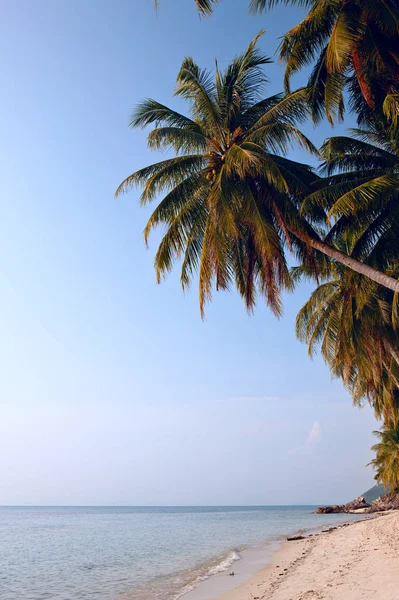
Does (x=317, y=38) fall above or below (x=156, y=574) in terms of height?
above

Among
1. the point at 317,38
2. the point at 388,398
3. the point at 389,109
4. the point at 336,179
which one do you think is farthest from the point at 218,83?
the point at 388,398

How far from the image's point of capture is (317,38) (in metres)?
11.3

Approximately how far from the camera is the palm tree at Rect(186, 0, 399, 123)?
9523 millimetres

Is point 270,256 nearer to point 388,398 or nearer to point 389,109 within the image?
point 389,109

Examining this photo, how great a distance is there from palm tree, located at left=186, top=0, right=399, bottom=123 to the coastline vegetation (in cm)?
3

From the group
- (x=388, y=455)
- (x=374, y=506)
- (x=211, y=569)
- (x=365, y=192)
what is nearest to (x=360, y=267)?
(x=365, y=192)

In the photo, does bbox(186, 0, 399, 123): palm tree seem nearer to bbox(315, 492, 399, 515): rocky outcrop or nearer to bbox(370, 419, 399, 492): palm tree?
bbox(370, 419, 399, 492): palm tree

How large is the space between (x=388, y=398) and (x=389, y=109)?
20.6m

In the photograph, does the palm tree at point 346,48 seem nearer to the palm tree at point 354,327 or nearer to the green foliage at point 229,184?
the green foliage at point 229,184

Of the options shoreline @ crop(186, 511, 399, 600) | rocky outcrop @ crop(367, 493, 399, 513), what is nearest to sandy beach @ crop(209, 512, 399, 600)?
shoreline @ crop(186, 511, 399, 600)

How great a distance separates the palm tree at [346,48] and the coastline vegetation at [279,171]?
3cm

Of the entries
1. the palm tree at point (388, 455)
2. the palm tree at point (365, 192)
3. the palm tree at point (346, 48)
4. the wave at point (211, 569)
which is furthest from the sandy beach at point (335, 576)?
the palm tree at point (388, 455)

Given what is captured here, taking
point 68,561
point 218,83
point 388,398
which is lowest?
point 68,561

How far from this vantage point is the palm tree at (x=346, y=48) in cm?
952
